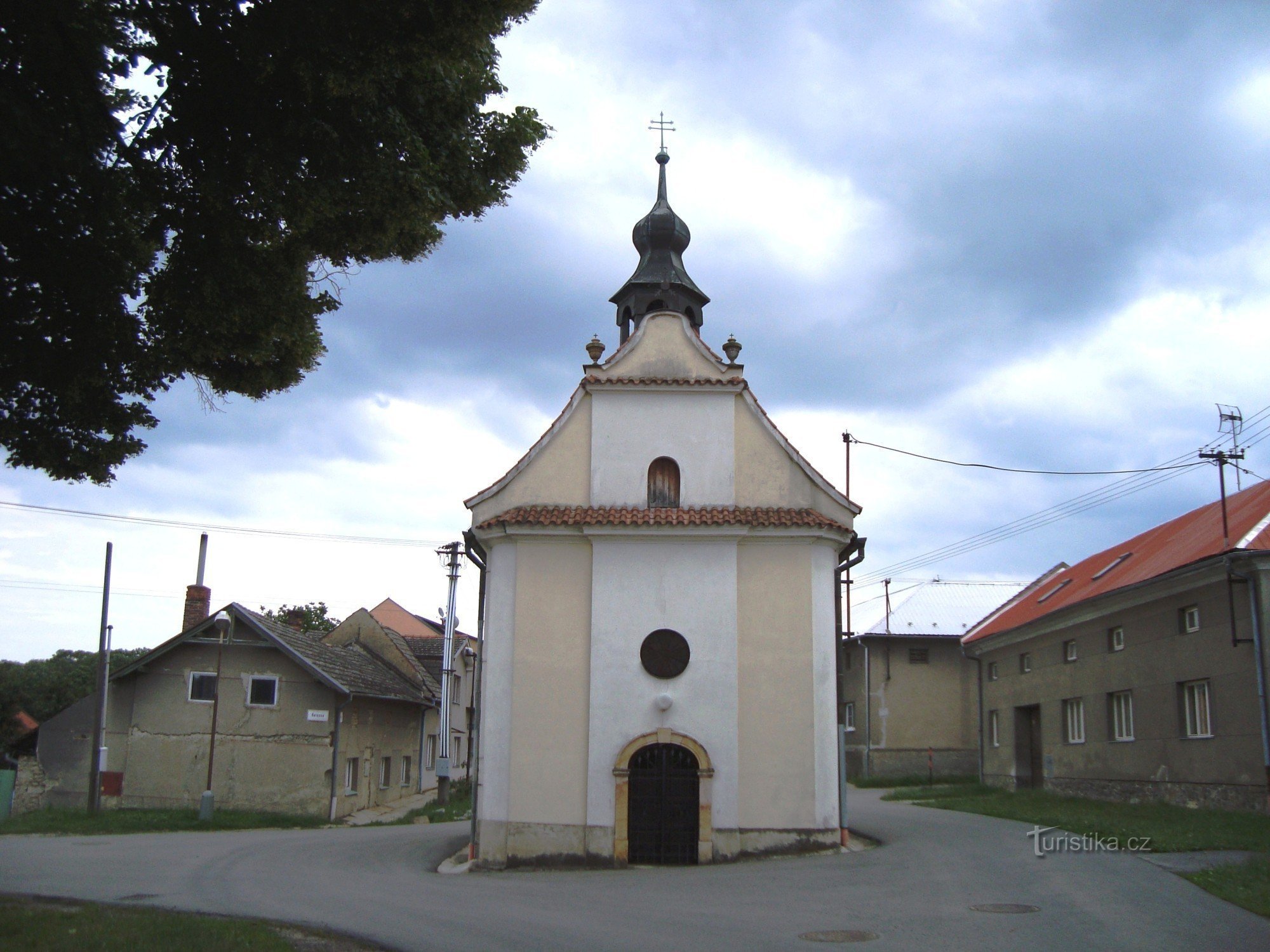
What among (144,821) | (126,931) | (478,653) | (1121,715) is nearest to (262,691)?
(144,821)

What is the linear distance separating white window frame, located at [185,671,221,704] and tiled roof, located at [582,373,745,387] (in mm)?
16087

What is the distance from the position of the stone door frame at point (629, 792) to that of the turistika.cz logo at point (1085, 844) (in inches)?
192

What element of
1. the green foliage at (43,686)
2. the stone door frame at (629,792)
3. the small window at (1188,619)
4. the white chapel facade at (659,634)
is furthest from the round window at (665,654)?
the green foliage at (43,686)

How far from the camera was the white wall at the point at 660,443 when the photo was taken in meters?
18.8

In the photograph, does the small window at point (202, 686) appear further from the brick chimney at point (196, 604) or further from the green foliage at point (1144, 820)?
the green foliage at point (1144, 820)

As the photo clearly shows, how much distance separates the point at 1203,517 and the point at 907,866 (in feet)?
50.5

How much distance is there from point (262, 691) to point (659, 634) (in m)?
15.7

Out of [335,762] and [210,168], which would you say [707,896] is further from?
[335,762]

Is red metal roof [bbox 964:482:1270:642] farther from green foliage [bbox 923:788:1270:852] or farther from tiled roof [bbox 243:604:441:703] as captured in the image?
tiled roof [bbox 243:604:441:703]

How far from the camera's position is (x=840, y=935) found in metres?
10.0

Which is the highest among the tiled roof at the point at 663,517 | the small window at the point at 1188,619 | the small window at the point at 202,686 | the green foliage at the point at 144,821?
the tiled roof at the point at 663,517

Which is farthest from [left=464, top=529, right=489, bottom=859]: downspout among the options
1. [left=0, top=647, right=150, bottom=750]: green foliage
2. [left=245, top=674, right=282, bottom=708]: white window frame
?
[left=0, top=647, right=150, bottom=750]: green foliage

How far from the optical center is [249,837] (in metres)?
23.2

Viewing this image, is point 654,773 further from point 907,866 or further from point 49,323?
point 49,323
